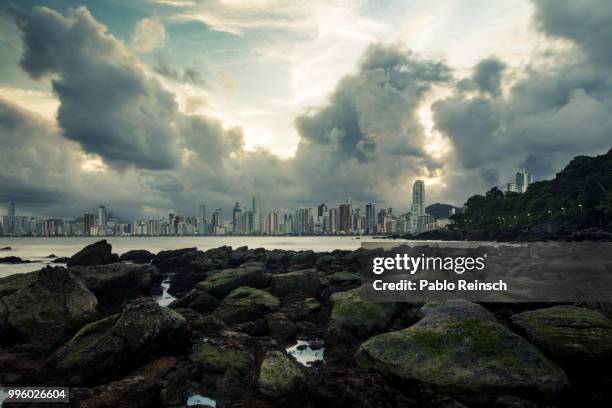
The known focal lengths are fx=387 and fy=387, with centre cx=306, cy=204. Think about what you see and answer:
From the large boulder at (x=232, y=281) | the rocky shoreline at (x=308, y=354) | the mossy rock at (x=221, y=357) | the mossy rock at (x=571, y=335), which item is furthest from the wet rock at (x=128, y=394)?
the large boulder at (x=232, y=281)

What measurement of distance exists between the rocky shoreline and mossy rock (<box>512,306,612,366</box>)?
3cm

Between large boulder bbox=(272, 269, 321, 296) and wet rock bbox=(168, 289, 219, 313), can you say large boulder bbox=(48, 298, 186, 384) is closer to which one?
wet rock bbox=(168, 289, 219, 313)

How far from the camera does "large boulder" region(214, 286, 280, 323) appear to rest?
17.4m

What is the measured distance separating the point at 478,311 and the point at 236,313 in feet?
33.7

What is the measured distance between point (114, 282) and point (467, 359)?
66.0 ft

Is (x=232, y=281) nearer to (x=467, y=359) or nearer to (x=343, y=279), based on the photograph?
(x=343, y=279)

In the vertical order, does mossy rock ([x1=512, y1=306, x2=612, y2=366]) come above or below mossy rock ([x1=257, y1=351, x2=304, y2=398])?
above

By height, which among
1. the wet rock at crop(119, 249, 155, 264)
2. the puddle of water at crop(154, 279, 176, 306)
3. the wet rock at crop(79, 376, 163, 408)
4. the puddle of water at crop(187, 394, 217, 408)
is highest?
the wet rock at crop(79, 376, 163, 408)

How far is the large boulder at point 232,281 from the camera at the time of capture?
22172mm

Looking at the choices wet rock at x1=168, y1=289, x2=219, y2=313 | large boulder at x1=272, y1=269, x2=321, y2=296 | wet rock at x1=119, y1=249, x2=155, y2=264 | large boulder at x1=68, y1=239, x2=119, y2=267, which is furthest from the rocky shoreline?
wet rock at x1=119, y1=249, x2=155, y2=264

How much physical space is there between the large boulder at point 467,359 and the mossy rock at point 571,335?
2.76 ft

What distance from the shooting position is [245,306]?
58.5 ft

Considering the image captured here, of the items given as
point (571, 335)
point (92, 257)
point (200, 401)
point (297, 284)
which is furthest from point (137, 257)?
point (571, 335)

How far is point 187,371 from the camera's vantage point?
11180 millimetres
